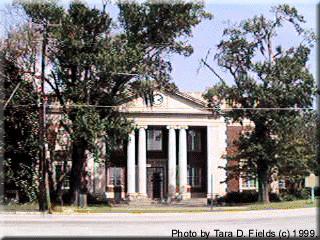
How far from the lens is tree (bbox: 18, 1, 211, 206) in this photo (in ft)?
129

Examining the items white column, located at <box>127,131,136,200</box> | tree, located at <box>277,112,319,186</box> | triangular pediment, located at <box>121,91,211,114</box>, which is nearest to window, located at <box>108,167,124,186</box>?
white column, located at <box>127,131,136,200</box>

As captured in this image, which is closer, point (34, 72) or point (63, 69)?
point (34, 72)

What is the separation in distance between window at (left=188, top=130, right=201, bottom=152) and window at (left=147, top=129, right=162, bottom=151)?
9.86 feet

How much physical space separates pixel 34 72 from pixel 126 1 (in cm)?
771

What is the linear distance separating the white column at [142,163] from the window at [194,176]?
5583 millimetres

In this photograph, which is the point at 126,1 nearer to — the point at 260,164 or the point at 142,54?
the point at 142,54

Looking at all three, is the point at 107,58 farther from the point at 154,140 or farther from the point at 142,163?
the point at 154,140

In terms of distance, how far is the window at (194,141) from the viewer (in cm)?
6147

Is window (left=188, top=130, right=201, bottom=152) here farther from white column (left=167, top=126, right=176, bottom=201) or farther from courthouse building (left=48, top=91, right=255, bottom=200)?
white column (left=167, top=126, right=176, bottom=201)

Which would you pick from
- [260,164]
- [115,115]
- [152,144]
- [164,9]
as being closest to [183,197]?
[152,144]

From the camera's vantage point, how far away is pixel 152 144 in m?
61.0

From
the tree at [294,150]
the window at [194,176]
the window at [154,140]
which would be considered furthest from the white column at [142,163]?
the tree at [294,150]

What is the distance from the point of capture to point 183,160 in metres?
57.2

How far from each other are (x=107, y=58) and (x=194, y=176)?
24927mm
